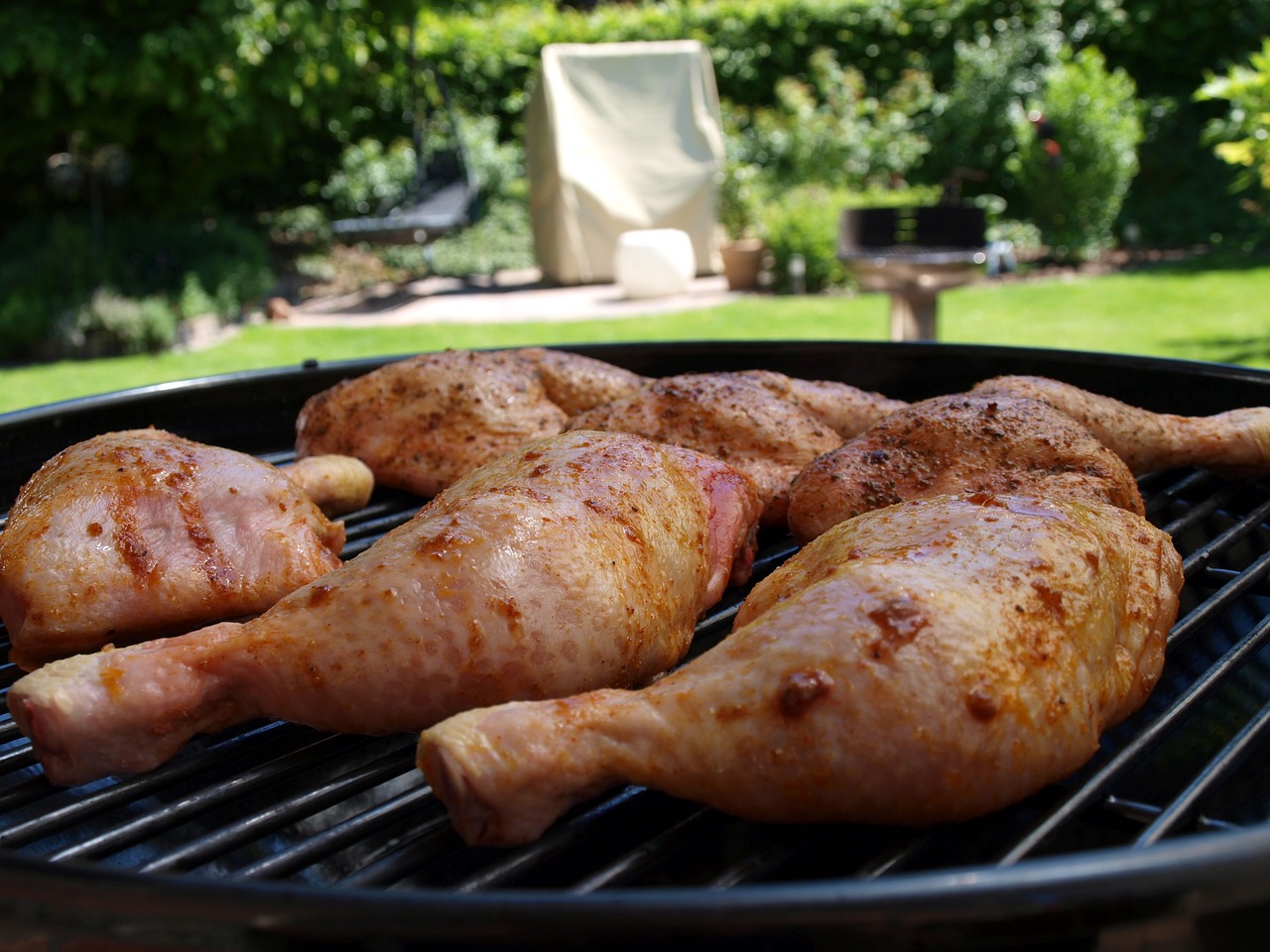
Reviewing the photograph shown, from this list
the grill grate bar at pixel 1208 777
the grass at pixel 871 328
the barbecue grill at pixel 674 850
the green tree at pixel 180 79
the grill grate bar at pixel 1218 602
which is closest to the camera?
the barbecue grill at pixel 674 850

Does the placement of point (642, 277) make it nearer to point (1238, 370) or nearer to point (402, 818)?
point (1238, 370)

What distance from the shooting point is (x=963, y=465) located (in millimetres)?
2080

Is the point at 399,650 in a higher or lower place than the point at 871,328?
higher

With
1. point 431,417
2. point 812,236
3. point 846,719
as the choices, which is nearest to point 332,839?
point 846,719

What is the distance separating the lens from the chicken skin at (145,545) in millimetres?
1731

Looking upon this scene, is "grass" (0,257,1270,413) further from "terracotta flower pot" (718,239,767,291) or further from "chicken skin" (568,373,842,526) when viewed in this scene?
"chicken skin" (568,373,842,526)

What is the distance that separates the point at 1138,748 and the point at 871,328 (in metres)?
8.94

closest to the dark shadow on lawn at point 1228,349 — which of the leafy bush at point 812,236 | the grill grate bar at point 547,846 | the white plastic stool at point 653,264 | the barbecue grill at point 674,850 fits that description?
the leafy bush at point 812,236

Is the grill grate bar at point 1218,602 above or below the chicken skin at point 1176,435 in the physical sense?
below

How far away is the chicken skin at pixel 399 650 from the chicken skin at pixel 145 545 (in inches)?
11.3

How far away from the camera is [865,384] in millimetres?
3189

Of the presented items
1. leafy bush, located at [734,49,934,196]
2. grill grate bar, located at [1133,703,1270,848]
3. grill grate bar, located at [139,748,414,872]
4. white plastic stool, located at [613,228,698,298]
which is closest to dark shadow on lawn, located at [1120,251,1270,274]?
leafy bush, located at [734,49,934,196]

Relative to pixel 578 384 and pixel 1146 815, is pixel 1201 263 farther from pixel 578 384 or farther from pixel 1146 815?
pixel 1146 815

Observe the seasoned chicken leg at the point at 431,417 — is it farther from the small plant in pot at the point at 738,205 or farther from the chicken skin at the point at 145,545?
the small plant in pot at the point at 738,205
